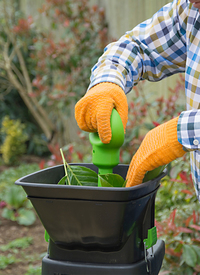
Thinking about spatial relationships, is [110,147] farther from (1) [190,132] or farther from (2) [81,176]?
(1) [190,132]

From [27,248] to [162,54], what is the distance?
1944mm

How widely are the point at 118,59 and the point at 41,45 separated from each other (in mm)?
2946

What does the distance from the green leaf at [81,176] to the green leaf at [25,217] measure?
6.79 ft

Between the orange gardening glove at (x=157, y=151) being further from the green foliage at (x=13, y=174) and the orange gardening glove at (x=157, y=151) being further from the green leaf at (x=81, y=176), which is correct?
the green foliage at (x=13, y=174)

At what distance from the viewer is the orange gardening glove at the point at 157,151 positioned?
80 cm

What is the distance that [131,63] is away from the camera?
1.06m

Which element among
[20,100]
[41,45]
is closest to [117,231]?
[41,45]

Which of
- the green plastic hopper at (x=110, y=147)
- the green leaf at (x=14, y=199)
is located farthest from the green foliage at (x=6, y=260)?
the green plastic hopper at (x=110, y=147)

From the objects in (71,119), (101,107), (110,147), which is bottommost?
(71,119)

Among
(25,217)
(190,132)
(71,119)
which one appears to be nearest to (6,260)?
(25,217)

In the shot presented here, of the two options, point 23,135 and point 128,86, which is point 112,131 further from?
point 23,135

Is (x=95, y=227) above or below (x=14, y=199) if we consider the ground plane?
above

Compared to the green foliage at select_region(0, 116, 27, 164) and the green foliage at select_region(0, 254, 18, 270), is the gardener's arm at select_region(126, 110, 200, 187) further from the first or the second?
the green foliage at select_region(0, 116, 27, 164)

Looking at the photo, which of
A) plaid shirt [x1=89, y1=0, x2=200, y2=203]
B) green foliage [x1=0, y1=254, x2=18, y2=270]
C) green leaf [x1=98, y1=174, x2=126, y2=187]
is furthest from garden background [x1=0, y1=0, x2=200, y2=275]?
green leaf [x1=98, y1=174, x2=126, y2=187]
